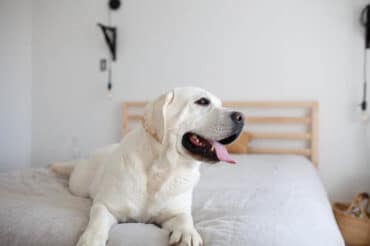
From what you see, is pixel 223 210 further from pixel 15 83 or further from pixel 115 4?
pixel 15 83

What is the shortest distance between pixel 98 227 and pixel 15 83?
2.84m

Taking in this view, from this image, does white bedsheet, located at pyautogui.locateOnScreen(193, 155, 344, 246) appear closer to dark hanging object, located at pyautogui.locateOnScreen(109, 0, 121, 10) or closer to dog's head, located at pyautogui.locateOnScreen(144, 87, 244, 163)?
dog's head, located at pyautogui.locateOnScreen(144, 87, 244, 163)

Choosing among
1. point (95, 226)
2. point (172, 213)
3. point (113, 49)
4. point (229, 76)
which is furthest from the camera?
point (113, 49)

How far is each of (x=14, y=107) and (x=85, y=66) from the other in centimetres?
87

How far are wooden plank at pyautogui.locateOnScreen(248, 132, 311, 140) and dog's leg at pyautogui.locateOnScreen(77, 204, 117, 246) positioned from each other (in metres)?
1.66

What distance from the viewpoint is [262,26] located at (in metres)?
2.45

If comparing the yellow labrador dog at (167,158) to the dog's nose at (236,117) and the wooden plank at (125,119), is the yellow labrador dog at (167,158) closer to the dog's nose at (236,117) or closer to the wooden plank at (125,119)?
the dog's nose at (236,117)

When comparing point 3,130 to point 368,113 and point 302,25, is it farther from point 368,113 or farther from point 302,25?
point 368,113

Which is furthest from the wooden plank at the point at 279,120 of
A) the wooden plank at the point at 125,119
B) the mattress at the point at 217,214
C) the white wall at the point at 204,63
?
the wooden plank at the point at 125,119

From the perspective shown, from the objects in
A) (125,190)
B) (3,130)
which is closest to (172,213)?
(125,190)

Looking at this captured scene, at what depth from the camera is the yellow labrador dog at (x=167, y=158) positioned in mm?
955

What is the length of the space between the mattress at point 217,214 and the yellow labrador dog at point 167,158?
8 centimetres

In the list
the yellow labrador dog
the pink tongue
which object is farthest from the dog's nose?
the pink tongue

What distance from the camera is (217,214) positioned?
3.38 feet
